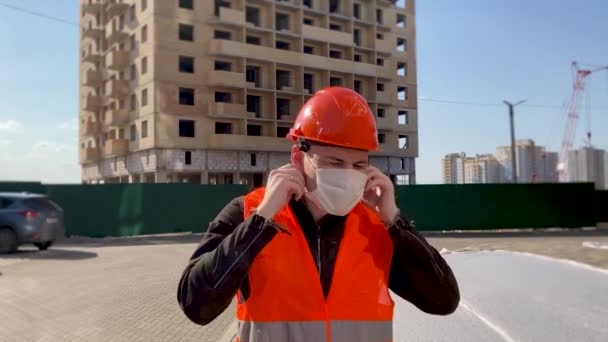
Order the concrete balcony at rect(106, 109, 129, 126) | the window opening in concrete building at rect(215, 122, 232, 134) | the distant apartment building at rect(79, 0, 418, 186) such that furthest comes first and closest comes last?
the concrete balcony at rect(106, 109, 129, 126)
the window opening in concrete building at rect(215, 122, 232, 134)
the distant apartment building at rect(79, 0, 418, 186)

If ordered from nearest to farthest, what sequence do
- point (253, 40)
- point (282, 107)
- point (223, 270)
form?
point (223, 270) → point (253, 40) → point (282, 107)

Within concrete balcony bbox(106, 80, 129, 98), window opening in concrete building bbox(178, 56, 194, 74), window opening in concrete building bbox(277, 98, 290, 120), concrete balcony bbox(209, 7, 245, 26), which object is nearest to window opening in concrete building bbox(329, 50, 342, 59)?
window opening in concrete building bbox(277, 98, 290, 120)

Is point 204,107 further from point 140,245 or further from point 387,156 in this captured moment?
point 140,245

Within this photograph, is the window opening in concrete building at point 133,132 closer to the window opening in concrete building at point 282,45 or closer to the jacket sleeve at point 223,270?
the window opening in concrete building at point 282,45

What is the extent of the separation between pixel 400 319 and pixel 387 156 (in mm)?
48840

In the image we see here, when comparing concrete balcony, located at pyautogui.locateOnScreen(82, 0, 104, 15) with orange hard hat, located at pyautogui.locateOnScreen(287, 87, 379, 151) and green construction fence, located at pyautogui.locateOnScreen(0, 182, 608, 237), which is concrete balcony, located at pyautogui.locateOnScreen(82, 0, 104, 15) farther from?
orange hard hat, located at pyautogui.locateOnScreen(287, 87, 379, 151)

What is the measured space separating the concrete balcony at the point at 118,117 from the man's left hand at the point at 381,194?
152ft

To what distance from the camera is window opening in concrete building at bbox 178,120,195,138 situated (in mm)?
42531

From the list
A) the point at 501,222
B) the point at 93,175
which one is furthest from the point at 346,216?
the point at 93,175

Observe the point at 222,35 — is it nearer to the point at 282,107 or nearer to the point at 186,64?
the point at 186,64

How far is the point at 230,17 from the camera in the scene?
43500mm

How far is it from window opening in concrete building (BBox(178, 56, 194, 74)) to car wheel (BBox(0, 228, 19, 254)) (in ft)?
96.0

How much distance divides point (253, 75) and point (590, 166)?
5308cm

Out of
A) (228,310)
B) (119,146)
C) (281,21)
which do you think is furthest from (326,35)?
(228,310)
